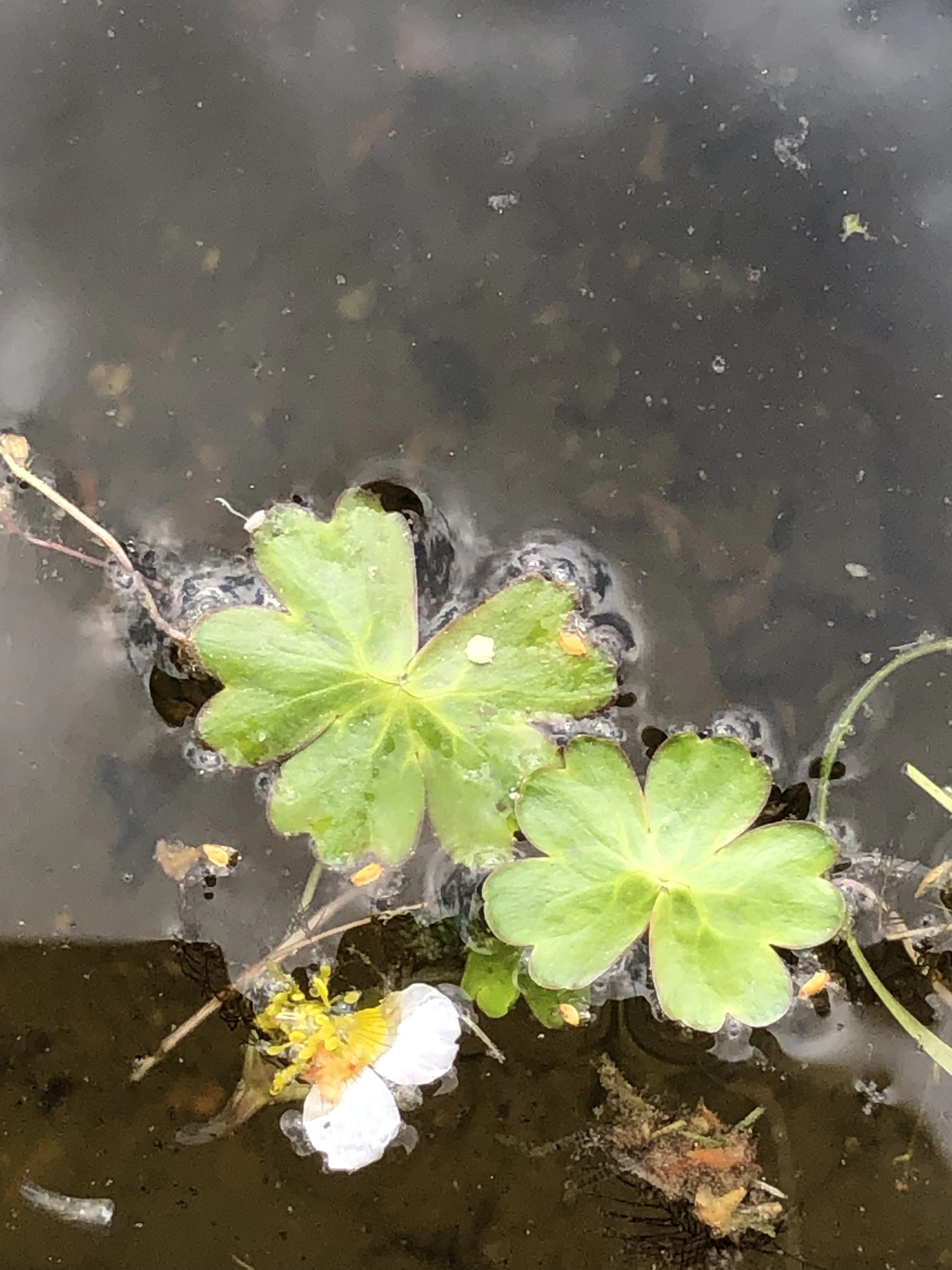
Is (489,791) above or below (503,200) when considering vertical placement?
below

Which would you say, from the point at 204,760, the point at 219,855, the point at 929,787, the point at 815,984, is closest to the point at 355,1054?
the point at 219,855

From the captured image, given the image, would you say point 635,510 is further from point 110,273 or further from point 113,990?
point 113,990

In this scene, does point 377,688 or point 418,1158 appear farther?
point 418,1158

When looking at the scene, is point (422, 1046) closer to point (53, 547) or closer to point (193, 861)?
point (193, 861)

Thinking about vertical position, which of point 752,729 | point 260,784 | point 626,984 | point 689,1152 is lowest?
point 689,1152

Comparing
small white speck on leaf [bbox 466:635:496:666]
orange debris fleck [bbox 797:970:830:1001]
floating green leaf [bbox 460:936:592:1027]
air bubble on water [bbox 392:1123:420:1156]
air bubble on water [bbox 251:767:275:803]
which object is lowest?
air bubble on water [bbox 392:1123:420:1156]

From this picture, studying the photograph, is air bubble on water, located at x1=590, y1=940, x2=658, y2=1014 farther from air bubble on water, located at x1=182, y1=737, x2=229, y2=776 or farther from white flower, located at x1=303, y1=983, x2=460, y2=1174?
air bubble on water, located at x1=182, y1=737, x2=229, y2=776

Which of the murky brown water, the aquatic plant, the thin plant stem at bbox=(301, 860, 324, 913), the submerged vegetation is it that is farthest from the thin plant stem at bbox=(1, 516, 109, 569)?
the aquatic plant
